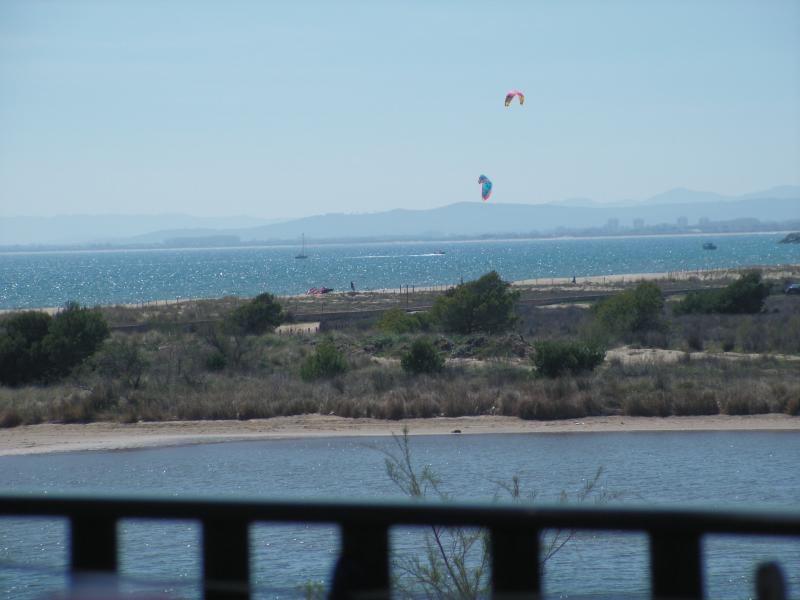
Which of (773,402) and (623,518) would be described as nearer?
(623,518)

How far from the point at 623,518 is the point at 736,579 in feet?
29.4

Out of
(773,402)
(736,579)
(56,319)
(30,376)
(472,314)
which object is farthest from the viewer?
(472,314)

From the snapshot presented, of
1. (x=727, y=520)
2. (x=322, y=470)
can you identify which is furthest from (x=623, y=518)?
(x=322, y=470)

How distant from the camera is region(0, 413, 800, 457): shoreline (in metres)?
24.8

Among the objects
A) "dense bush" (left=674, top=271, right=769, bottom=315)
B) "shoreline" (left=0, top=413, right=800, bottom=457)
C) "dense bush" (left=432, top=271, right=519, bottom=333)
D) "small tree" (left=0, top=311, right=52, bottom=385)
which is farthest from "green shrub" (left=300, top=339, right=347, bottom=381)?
"dense bush" (left=674, top=271, right=769, bottom=315)

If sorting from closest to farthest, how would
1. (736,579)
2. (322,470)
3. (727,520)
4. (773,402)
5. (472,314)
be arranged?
1. (727,520)
2. (736,579)
3. (322,470)
4. (773,402)
5. (472,314)

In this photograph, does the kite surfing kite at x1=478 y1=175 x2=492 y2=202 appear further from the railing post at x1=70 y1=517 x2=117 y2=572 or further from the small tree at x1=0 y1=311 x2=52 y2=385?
the railing post at x1=70 y1=517 x2=117 y2=572

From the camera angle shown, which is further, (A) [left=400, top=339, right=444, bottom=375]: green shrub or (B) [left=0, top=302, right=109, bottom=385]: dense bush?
(B) [left=0, top=302, right=109, bottom=385]: dense bush

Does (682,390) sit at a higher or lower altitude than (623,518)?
lower

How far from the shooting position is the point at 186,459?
22.7 meters

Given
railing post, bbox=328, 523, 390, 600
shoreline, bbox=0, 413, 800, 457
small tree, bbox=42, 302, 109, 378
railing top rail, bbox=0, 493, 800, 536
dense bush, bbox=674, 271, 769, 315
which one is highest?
railing top rail, bbox=0, 493, 800, 536

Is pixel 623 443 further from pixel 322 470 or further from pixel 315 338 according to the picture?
pixel 315 338

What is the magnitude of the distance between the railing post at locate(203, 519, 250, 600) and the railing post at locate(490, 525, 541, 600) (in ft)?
1.99

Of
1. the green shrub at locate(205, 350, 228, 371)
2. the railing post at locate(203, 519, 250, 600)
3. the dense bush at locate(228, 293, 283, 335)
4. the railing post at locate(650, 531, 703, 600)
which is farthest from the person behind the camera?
the dense bush at locate(228, 293, 283, 335)
